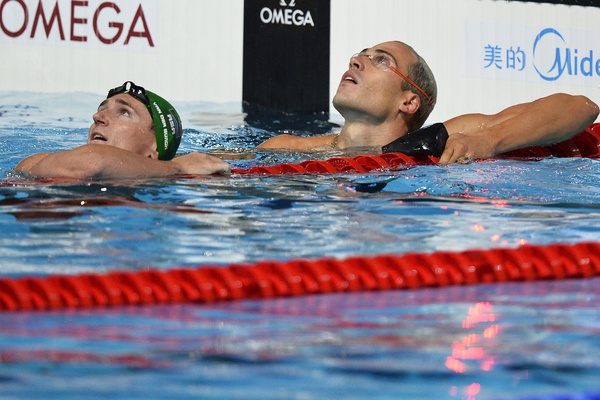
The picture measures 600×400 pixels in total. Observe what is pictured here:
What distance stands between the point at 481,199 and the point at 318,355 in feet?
6.03

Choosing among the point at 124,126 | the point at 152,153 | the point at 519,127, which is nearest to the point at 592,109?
the point at 519,127

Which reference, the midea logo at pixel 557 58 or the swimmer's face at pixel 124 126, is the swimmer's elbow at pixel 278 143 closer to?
the swimmer's face at pixel 124 126

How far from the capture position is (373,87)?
14.3ft

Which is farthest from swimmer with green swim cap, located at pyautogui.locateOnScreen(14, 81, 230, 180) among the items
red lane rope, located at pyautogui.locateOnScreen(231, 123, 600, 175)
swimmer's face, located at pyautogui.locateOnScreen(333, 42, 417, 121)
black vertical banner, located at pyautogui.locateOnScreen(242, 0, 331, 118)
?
black vertical banner, located at pyautogui.locateOnScreen(242, 0, 331, 118)

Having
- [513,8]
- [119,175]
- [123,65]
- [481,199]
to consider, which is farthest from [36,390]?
[513,8]

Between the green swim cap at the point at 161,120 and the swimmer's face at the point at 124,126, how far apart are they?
0.03m

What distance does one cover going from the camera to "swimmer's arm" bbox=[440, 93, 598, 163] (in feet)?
13.0

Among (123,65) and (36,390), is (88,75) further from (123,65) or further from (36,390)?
(36,390)

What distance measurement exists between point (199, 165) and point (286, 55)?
3499 mm

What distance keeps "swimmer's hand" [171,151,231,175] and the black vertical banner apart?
326 cm

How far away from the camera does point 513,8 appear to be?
7.30 meters

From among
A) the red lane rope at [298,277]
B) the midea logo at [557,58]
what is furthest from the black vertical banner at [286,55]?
the red lane rope at [298,277]

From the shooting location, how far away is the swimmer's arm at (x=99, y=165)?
309 cm

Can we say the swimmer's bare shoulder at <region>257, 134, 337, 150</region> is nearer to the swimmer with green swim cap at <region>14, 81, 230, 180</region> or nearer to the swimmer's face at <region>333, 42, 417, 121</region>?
the swimmer's face at <region>333, 42, 417, 121</region>
